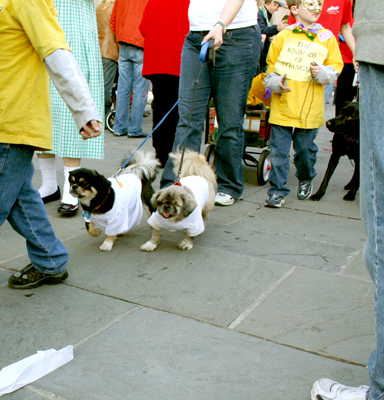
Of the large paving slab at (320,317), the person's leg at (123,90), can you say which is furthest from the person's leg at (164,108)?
the large paving slab at (320,317)

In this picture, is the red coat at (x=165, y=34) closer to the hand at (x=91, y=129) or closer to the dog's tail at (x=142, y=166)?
the dog's tail at (x=142, y=166)

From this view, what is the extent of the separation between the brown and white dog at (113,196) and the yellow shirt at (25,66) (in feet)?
2.97

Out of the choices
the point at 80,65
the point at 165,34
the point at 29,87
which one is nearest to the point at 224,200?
the point at 80,65

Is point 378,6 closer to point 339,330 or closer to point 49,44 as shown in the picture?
point 49,44

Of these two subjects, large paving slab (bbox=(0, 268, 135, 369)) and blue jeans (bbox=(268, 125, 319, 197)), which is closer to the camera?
large paving slab (bbox=(0, 268, 135, 369))

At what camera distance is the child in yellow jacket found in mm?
4469

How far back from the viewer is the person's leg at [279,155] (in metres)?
4.71

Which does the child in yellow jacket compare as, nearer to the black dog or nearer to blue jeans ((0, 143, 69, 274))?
the black dog

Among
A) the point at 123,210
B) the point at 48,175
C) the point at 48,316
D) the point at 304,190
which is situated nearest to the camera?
the point at 48,316

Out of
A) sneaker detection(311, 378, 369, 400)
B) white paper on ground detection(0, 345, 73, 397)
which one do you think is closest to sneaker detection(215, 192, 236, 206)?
white paper on ground detection(0, 345, 73, 397)

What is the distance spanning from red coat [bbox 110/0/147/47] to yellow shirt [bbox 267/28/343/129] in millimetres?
3821

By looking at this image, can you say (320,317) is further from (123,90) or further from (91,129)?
(123,90)

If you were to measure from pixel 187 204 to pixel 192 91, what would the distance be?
1505 mm

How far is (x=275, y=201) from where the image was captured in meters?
4.71
